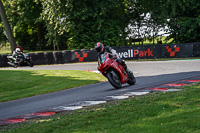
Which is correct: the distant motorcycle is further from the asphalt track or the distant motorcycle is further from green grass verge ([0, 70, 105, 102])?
the asphalt track

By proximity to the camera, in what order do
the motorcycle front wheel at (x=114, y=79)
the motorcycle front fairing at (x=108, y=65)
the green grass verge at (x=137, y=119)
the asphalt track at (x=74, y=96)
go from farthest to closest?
the motorcycle front wheel at (x=114, y=79), the motorcycle front fairing at (x=108, y=65), the asphalt track at (x=74, y=96), the green grass verge at (x=137, y=119)

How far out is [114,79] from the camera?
38.5 ft

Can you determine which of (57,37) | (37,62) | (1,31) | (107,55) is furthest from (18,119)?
(1,31)

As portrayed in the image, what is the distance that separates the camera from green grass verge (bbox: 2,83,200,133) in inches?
207

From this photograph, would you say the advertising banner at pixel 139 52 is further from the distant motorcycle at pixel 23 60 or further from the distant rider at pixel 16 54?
the distant rider at pixel 16 54

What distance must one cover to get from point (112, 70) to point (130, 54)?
56.6 feet

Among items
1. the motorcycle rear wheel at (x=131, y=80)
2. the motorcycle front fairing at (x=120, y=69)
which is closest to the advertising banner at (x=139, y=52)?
the motorcycle rear wheel at (x=131, y=80)

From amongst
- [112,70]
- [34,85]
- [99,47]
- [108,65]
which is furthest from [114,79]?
[34,85]

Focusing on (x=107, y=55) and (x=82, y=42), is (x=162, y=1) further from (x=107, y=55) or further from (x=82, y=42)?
(x=107, y=55)

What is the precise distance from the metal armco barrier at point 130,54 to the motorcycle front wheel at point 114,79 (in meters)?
15.8

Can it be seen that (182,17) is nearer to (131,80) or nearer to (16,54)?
(16,54)

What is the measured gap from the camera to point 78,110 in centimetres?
830

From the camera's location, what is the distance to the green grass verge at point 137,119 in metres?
5.26

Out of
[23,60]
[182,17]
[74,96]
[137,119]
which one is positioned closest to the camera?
[137,119]
